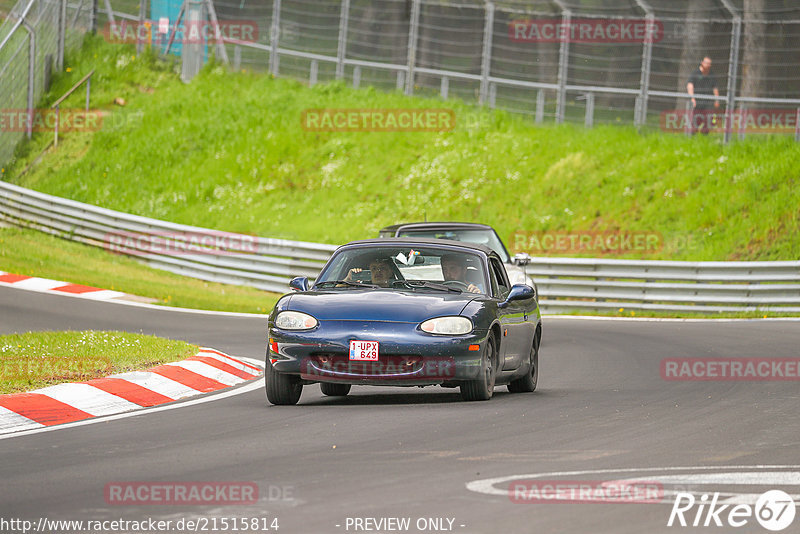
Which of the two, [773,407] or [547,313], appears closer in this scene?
[773,407]

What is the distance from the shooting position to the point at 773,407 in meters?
→ 10.5

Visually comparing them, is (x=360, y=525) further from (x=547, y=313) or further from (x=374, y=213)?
(x=374, y=213)

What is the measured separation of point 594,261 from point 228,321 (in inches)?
310

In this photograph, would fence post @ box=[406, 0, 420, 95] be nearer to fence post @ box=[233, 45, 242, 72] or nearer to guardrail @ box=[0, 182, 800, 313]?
fence post @ box=[233, 45, 242, 72]

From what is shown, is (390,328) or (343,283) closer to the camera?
(390,328)

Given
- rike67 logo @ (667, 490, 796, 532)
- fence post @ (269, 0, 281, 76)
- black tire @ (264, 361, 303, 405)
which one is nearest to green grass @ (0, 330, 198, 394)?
black tire @ (264, 361, 303, 405)

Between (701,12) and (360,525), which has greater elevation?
(701,12)

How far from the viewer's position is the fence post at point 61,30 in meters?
40.9

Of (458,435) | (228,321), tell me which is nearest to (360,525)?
(458,435)

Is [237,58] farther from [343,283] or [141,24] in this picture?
[343,283]

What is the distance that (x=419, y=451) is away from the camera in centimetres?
→ 779
